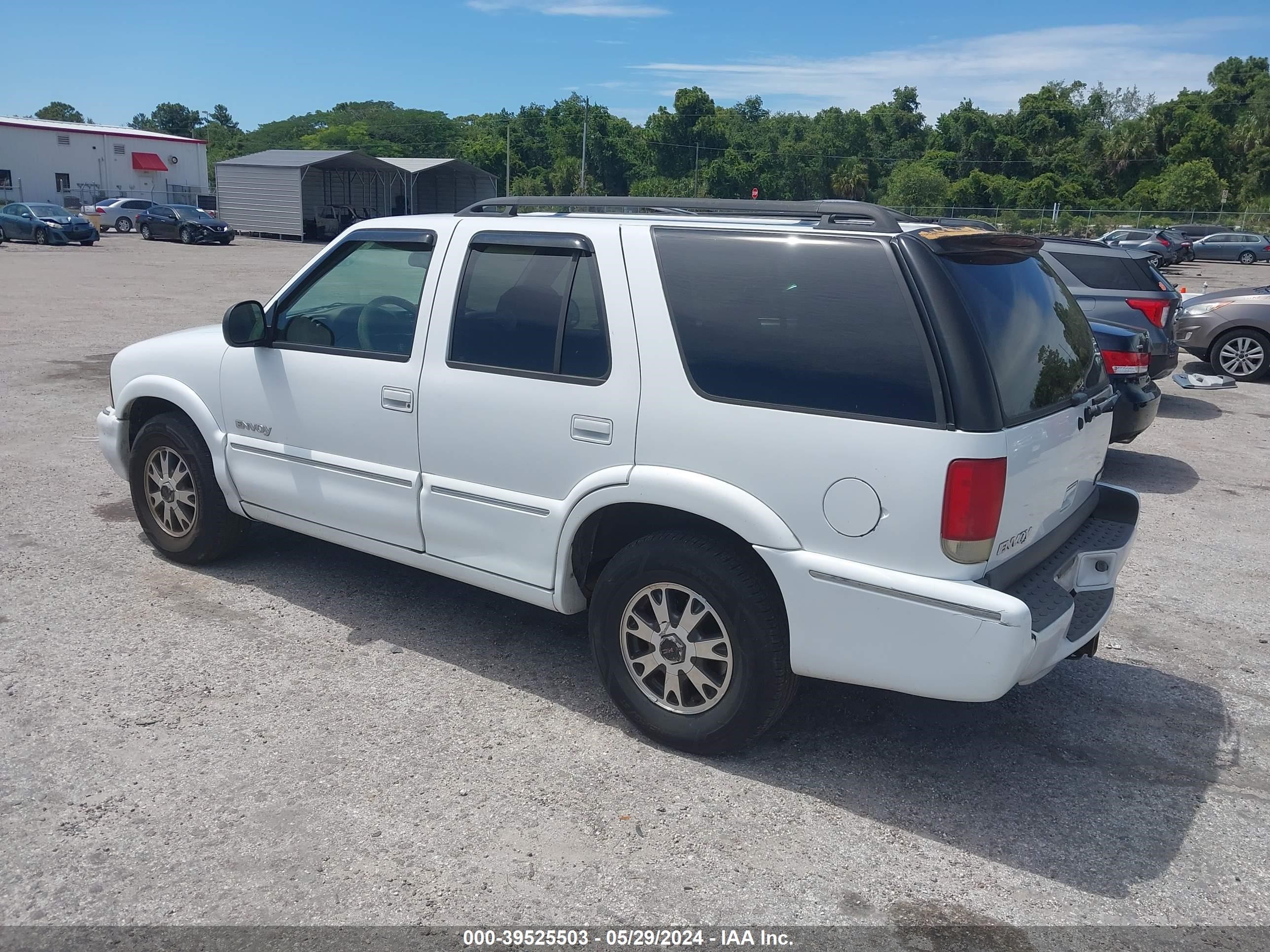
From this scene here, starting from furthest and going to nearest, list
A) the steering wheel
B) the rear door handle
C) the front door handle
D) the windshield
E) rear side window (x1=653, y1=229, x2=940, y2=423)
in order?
the windshield
the steering wheel
the front door handle
the rear door handle
rear side window (x1=653, y1=229, x2=940, y2=423)

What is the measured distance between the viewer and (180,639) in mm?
4902

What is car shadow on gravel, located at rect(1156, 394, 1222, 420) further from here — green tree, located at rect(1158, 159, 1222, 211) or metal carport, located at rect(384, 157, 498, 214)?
green tree, located at rect(1158, 159, 1222, 211)

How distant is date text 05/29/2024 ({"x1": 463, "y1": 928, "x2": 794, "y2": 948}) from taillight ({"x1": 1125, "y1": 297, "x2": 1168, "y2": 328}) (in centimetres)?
903

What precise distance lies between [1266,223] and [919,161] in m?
35.7

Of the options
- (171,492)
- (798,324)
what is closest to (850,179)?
(171,492)

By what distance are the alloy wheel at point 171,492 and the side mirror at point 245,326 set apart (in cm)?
89

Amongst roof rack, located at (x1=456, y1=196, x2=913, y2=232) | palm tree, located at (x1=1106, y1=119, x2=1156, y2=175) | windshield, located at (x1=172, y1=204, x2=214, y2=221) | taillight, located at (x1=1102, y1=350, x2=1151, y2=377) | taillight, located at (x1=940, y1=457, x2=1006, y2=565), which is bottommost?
taillight, located at (x1=1102, y1=350, x2=1151, y2=377)

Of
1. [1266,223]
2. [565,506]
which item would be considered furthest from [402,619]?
[1266,223]

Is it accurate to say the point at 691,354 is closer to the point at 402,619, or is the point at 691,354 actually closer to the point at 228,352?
the point at 402,619

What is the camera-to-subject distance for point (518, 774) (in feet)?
12.6

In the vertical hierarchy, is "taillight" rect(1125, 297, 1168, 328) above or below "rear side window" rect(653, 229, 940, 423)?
below

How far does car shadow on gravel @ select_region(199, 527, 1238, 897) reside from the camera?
3.55 meters

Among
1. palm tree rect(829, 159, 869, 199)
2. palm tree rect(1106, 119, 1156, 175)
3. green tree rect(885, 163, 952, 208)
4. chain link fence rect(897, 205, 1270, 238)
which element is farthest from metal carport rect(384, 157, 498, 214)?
palm tree rect(1106, 119, 1156, 175)

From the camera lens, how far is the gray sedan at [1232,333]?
13625mm
